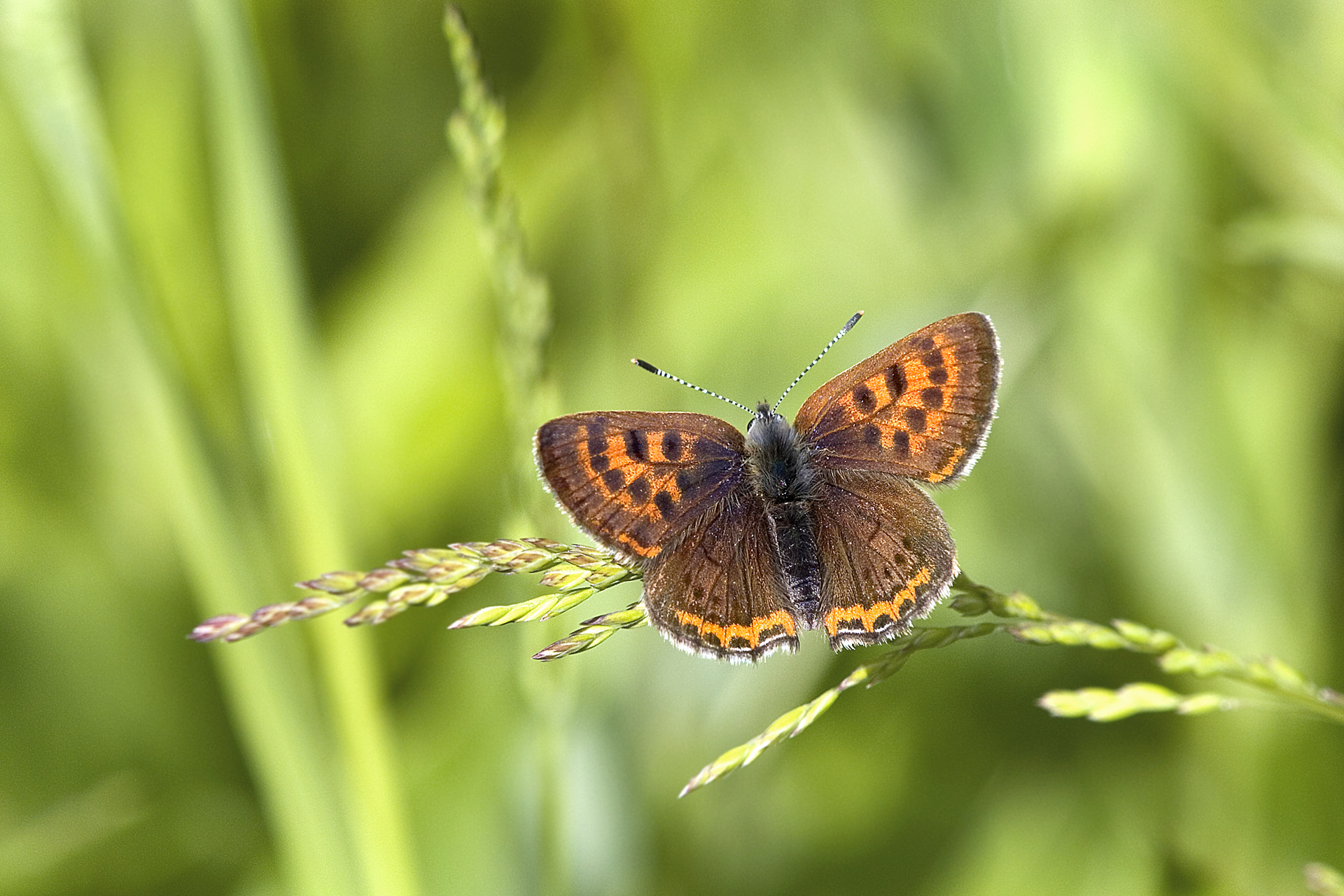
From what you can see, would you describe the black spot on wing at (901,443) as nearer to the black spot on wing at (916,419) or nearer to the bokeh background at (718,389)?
the black spot on wing at (916,419)

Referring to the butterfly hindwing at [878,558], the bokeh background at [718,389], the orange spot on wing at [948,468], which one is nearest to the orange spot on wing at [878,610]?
the butterfly hindwing at [878,558]

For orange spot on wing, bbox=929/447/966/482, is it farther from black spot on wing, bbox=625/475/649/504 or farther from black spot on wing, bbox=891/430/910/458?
black spot on wing, bbox=625/475/649/504

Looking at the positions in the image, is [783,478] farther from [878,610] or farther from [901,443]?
[878,610]

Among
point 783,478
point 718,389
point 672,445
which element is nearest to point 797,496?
point 783,478

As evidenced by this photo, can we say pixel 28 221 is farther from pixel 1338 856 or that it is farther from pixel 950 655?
pixel 1338 856

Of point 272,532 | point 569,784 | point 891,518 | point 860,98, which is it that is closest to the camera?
point 891,518

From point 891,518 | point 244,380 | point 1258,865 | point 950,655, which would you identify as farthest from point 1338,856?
point 244,380

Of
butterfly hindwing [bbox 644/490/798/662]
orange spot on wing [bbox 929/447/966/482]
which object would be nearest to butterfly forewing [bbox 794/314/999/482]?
orange spot on wing [bbox 929/447/966/482]
